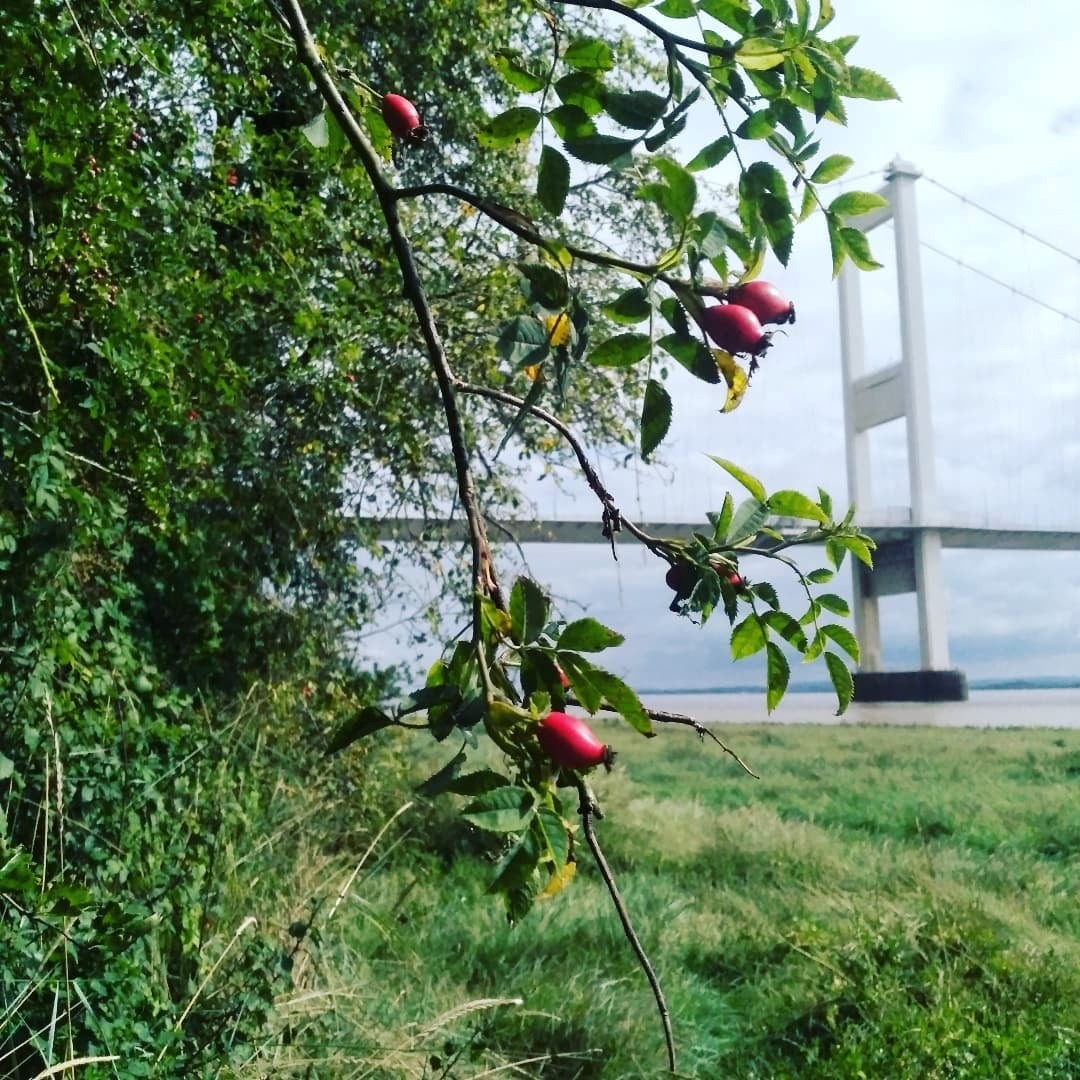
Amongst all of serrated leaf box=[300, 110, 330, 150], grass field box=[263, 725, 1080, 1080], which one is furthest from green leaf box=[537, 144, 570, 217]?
grass field box=[263, 725, 1080, 1080]

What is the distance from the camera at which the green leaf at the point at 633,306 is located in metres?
0.50

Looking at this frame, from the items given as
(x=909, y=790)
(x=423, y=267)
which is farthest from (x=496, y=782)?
(x=909, y=790)

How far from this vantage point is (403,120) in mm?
671

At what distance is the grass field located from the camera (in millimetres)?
2270

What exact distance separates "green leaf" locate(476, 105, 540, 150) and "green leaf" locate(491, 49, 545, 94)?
0.04 ft

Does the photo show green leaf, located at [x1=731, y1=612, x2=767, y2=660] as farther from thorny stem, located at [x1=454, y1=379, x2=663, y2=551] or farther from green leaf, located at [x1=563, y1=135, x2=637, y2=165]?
green leaf, located at [x1=563, y1=135, x2=637, y2=165]

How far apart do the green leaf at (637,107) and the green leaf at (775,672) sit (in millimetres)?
310

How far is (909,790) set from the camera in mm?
6023

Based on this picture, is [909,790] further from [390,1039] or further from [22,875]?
[22,875]

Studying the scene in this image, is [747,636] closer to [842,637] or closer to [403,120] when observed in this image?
[842,637]

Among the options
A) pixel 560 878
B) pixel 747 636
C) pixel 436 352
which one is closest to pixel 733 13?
pixel 436 352

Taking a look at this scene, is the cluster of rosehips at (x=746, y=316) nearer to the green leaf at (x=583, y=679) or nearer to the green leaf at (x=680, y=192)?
the green leaf at (x=680, y=192)

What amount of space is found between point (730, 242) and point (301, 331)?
7.44 ft

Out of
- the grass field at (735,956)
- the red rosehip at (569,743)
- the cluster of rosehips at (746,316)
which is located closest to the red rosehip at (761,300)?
the cluster of rosehips at (746,316)
